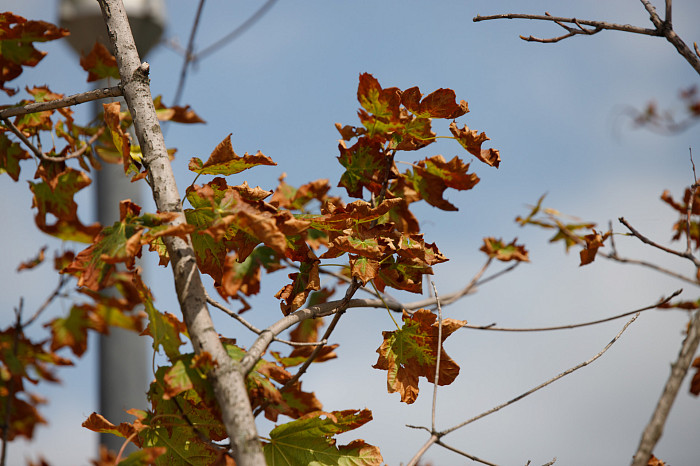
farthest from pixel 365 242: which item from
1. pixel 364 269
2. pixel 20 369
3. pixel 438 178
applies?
pixel 20 369

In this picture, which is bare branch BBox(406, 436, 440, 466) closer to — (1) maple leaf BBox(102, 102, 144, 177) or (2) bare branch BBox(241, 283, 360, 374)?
(2) bare branch BBox(241, 283, 360, 374)

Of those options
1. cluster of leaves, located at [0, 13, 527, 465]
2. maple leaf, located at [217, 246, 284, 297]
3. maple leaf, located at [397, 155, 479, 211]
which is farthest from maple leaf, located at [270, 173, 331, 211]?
maple leaf, located at [397, 155, 479, 211]

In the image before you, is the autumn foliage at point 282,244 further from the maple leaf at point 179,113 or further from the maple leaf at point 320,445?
the maple leaf at point 179,113

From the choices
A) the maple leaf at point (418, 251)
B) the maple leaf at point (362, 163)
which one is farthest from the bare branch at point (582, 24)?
the maple leaf at point (418, 251)

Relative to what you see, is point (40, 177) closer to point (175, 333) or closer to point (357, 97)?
point (175, 333)

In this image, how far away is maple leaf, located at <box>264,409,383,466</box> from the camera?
0.84 m

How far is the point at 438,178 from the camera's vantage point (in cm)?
114

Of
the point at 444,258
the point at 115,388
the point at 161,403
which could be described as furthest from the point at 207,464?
the point at 115,388

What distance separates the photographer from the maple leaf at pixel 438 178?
1.10 meters

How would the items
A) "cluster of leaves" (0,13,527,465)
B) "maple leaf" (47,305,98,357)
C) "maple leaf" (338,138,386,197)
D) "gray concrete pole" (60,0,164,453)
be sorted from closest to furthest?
"cluster of leaves" (0,13,527,465)
"maple leaf" (338,138,386,197)
"maple leaf" (47,305,98,357)
"gray concrete pole" (60,0,164,453)

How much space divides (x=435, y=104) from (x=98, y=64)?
0.96 m

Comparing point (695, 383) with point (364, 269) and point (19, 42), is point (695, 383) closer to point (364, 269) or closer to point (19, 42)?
point (364, 269)

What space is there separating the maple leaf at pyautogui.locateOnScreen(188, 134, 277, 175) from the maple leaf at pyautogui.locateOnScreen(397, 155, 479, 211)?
0.38 m

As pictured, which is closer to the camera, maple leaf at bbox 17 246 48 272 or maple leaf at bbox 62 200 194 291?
maple leaf at bbox 62 200 194 291
